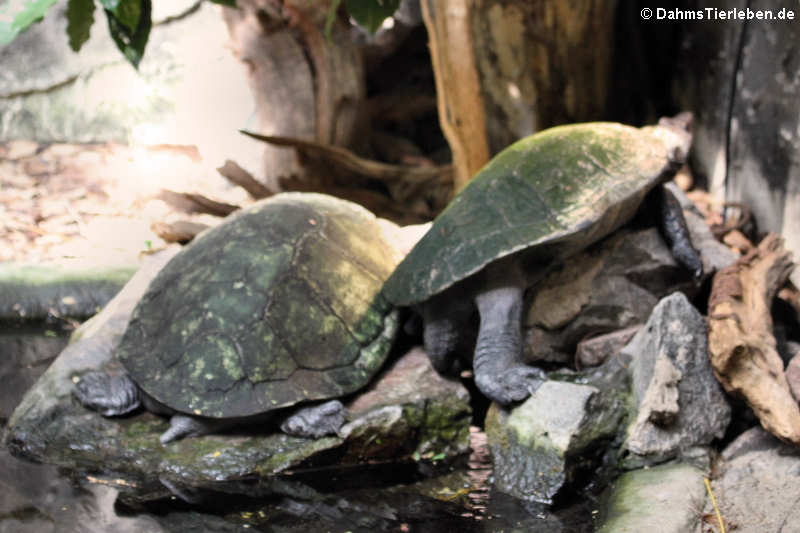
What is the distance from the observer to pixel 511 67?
4254 mm

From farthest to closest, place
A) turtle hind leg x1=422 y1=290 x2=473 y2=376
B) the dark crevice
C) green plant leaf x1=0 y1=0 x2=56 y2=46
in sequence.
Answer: the dark crevice
turtle hind leg x1=422 y1=290 x2=473 y2=376
green plant leaf x1=0 y1=0 x2=56 y2=46

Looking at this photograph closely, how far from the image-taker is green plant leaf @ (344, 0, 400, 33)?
1.12 metres

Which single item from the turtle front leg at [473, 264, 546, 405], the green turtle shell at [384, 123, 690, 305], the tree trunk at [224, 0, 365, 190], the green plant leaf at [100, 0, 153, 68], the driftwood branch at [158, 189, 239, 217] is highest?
the green plant leaf at [100, 0, 153, 68]

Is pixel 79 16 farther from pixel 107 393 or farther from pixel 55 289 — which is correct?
pixel 55 289

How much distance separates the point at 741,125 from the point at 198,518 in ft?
10.3

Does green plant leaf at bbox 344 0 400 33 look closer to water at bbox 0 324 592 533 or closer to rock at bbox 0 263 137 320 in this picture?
water at bbox 0 324 592 533

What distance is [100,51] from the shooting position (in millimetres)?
6871

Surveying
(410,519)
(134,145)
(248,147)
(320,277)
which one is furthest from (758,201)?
(134,145)

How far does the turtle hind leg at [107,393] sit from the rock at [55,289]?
1.31m

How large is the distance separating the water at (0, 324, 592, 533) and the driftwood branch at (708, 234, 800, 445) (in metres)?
0.67

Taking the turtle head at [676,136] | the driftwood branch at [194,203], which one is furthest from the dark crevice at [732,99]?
the driftwood branch at [194,203]

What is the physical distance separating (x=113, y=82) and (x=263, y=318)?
4.78 meters

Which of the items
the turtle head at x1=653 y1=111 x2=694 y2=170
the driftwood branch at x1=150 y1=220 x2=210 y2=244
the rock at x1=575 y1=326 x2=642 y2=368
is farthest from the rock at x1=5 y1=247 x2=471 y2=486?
the turtle head at x1=653 y1=111 x2=694 y2=170

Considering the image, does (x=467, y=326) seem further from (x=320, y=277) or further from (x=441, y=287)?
(x=320, y=277)
